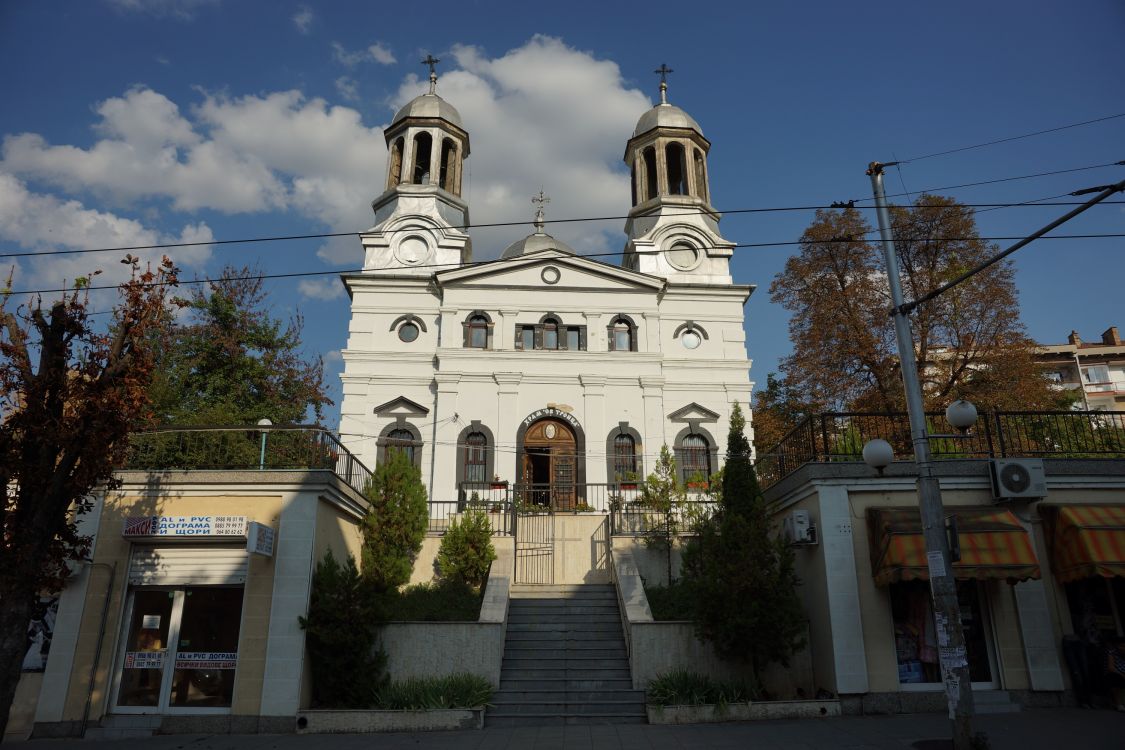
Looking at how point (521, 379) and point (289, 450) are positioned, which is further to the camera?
point (521, 379)

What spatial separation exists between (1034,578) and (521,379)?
660 inches

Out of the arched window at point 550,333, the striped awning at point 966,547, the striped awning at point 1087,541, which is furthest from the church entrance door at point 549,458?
the striped awning at point 1087,541

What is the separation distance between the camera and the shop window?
1202cm

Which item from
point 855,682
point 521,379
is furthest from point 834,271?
point 855,682

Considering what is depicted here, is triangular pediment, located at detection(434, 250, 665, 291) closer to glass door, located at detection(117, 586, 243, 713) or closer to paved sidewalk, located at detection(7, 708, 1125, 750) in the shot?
glass door, located at detection(117, 586, 243, 713)

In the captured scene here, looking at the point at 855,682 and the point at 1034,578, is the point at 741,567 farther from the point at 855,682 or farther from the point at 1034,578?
the point at 1034,578

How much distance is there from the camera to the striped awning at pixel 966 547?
→ 11.4m

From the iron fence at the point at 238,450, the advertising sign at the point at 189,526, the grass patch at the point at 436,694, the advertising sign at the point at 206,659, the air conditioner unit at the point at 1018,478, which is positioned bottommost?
the grass patch at the point at 436,694

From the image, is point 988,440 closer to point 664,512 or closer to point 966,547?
point 966,547

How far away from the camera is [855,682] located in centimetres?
1171

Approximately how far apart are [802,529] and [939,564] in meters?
3.45

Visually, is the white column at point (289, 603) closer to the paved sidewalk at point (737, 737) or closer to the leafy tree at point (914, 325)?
the paved sidewalk at point (737, 737)

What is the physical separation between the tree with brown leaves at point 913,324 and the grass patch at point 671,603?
1201 cm

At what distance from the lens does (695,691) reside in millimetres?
11875
